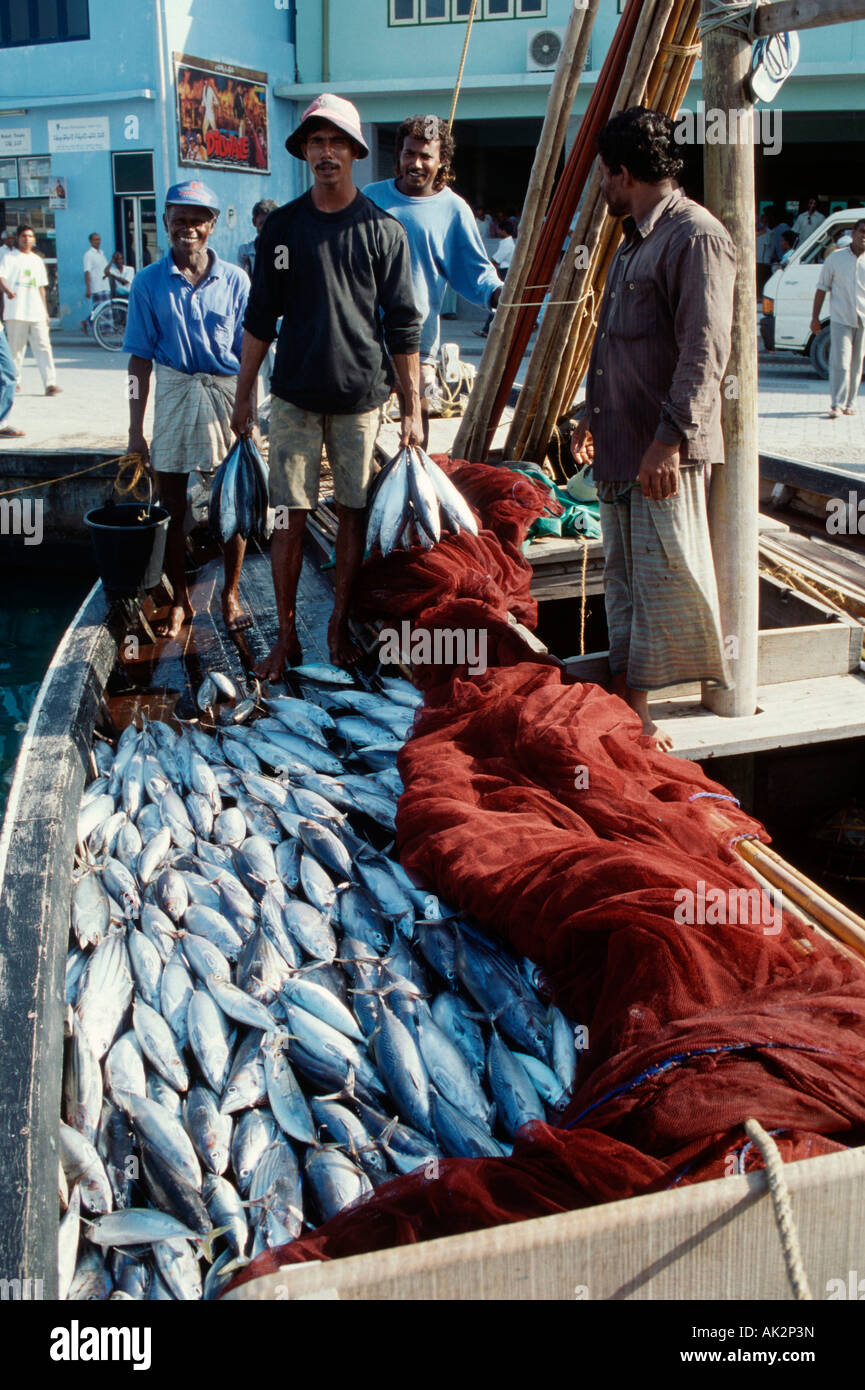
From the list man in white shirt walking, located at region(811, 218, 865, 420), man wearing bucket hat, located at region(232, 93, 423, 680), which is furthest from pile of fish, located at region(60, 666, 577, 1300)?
man in white shirt walking, located at region(811, 218, 865, 420)

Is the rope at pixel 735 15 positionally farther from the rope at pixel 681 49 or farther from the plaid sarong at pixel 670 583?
the rope at pixel 681 49

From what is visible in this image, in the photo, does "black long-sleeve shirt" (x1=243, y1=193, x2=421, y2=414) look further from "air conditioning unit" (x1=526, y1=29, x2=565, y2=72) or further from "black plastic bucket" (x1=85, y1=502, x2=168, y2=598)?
"air conditioning unit" (x1=526, y1=29, x2=565, y2=72)

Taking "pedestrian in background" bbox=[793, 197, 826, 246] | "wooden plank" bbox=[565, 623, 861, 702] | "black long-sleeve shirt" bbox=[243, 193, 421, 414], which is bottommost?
"wooden plank" bbox=[565, 623, 861, 702]

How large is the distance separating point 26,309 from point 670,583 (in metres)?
13.8

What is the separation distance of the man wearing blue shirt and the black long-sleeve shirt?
971mm

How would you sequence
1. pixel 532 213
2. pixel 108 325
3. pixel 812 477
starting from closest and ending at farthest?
pixel 532 213
pixel 812 477
pixel 108 325

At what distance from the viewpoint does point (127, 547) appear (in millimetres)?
5820

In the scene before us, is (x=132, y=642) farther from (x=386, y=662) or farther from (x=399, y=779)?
(x=399, y=779)

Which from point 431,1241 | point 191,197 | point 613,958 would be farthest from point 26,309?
point 431,1241

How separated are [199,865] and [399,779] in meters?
0.89

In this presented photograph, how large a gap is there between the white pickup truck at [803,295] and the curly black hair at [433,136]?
41.1ft

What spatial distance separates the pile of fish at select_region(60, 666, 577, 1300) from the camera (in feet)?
9.14

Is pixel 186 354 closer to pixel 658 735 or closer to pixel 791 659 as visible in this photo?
pixel 658 735

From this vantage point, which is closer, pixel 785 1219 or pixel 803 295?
pixel 785 1219
